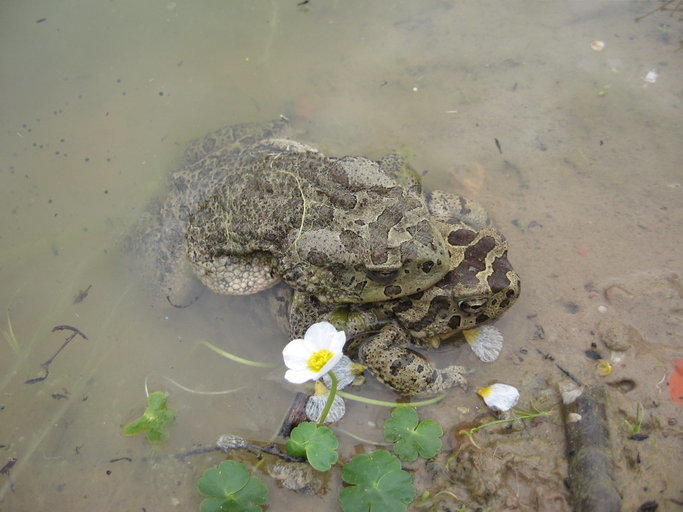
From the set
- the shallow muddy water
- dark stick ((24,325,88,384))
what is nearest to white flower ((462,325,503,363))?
the shallow muddy water

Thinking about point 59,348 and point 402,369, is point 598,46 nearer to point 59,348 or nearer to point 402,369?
point 402,369

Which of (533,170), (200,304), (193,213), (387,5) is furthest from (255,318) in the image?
(387,5)

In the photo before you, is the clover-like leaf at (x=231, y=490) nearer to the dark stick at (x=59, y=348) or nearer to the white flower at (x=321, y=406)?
the white flower at (x=321, y=406)

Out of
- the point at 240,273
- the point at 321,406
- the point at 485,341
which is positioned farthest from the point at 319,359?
the point at 485,341

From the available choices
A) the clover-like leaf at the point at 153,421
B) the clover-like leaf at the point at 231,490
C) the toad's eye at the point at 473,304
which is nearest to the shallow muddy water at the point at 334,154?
the clover-like leaf at the point at 153,421

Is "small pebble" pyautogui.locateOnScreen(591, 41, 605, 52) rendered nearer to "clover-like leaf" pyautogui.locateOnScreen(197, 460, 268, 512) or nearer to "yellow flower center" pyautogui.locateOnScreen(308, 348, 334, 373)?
"yellow flower center" pyautogui.locateOnScreen(308, 348, 334, 373)

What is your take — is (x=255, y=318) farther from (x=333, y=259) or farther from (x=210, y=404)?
(x=333, y=259)
